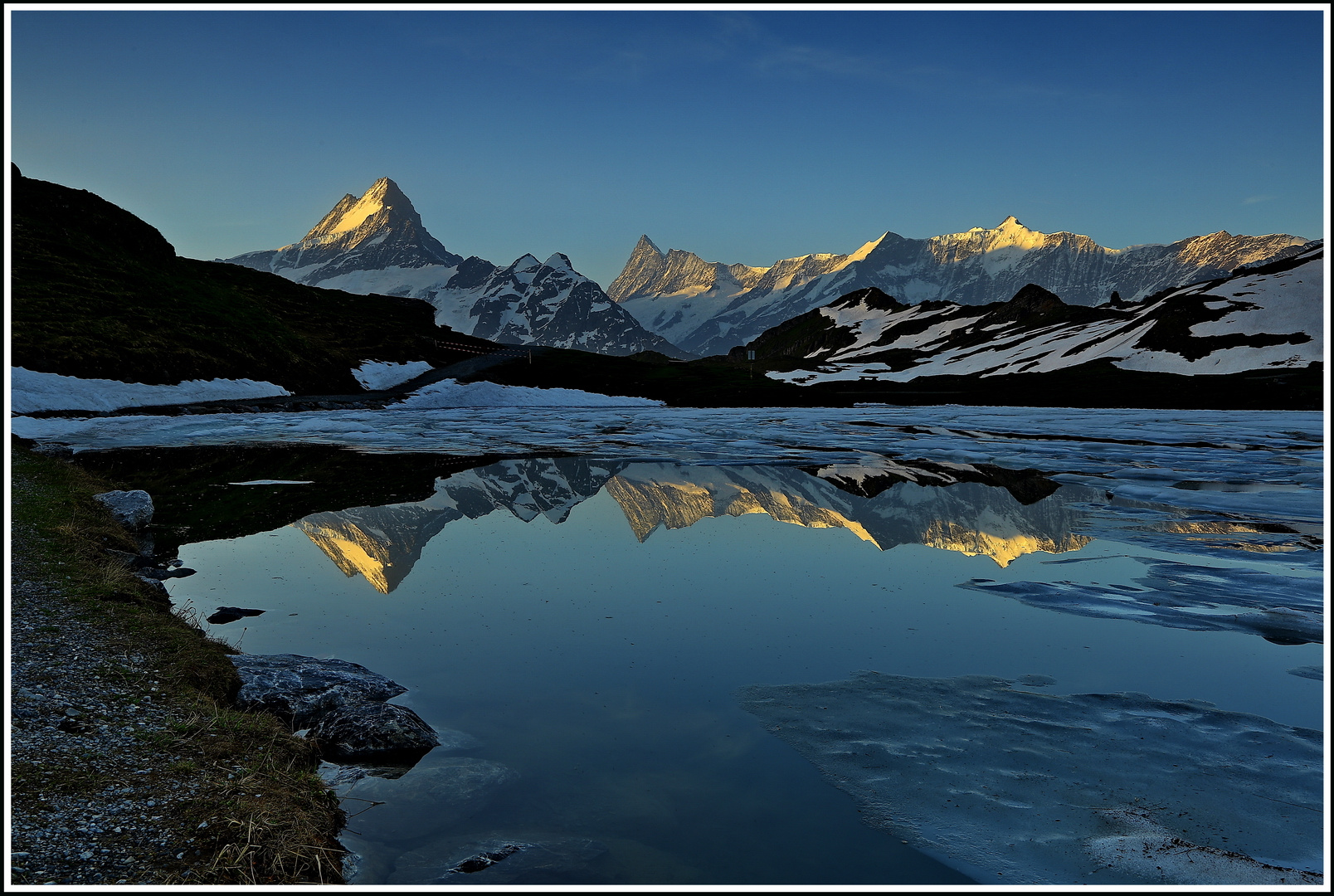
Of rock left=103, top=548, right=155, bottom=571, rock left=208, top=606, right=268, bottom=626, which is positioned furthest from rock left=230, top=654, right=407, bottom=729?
rock left=103, top=548, right=155, bottom=571

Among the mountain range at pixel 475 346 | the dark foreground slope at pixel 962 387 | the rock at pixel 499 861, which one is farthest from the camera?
the dark foreground slope at pixel 962 387

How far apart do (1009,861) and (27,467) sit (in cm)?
3084

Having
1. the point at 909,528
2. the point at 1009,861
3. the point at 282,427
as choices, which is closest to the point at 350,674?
the point at 1009,861

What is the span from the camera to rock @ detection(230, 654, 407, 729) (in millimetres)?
9070

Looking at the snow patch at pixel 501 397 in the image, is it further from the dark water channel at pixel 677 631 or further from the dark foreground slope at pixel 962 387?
the dark water channel at pixel 677 631

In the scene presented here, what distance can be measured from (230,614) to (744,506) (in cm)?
1487

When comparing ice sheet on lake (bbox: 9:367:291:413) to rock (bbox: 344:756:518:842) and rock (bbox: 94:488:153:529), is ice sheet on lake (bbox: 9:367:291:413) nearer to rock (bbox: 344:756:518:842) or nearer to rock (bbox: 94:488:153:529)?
rock (bbox: 94:488:153:529)

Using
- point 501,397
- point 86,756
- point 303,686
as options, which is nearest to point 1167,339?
point 501,397

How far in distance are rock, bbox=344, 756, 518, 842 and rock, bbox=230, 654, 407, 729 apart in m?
1.64

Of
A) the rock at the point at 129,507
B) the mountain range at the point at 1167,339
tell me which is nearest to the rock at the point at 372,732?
the rock at the point at 129,507

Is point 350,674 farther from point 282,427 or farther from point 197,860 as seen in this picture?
point 282,427

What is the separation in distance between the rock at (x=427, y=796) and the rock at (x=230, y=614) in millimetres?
6203

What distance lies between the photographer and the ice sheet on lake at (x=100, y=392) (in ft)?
173

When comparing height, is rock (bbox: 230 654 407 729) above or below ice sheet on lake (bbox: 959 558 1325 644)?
below
